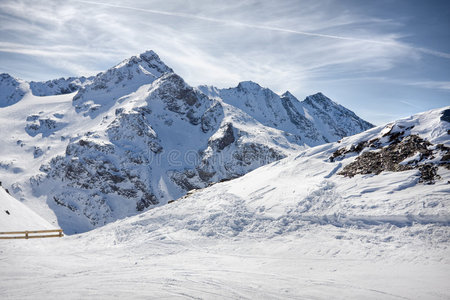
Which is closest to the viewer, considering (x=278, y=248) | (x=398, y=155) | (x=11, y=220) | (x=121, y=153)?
(x=278, y=248)

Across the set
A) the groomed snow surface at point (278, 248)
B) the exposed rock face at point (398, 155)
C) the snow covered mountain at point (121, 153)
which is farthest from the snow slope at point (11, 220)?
the snow covered mountain at point (121, 153)

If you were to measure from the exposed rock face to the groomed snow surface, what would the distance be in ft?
1.53

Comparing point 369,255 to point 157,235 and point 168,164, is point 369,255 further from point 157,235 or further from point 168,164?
point 168,164

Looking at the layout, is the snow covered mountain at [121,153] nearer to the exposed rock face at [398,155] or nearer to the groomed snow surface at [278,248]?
the exposed rock face at [398,155]

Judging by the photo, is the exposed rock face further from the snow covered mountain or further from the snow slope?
the snow covered mountain

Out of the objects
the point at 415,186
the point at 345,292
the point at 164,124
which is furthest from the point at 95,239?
the point at 164,124

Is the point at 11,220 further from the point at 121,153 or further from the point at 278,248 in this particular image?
the point at 121,153

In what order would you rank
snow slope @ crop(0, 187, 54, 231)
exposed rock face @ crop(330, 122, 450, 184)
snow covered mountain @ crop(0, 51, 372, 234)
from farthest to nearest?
snow covered mountain @ crop(0, 51, 372, 234) < snow slope @ crop(0, 187, 54, 231) < exposed rock face @ crop(330, 122, 450, 184)

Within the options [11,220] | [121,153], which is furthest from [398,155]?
[121,153]

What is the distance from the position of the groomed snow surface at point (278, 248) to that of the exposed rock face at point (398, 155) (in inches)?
18.3

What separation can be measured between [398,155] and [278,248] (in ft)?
29.2

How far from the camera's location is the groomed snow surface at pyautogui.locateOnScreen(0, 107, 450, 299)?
833 centimetres

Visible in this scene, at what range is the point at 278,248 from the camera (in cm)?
1120

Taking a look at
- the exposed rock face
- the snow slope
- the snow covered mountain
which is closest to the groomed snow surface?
the exposed rock face
